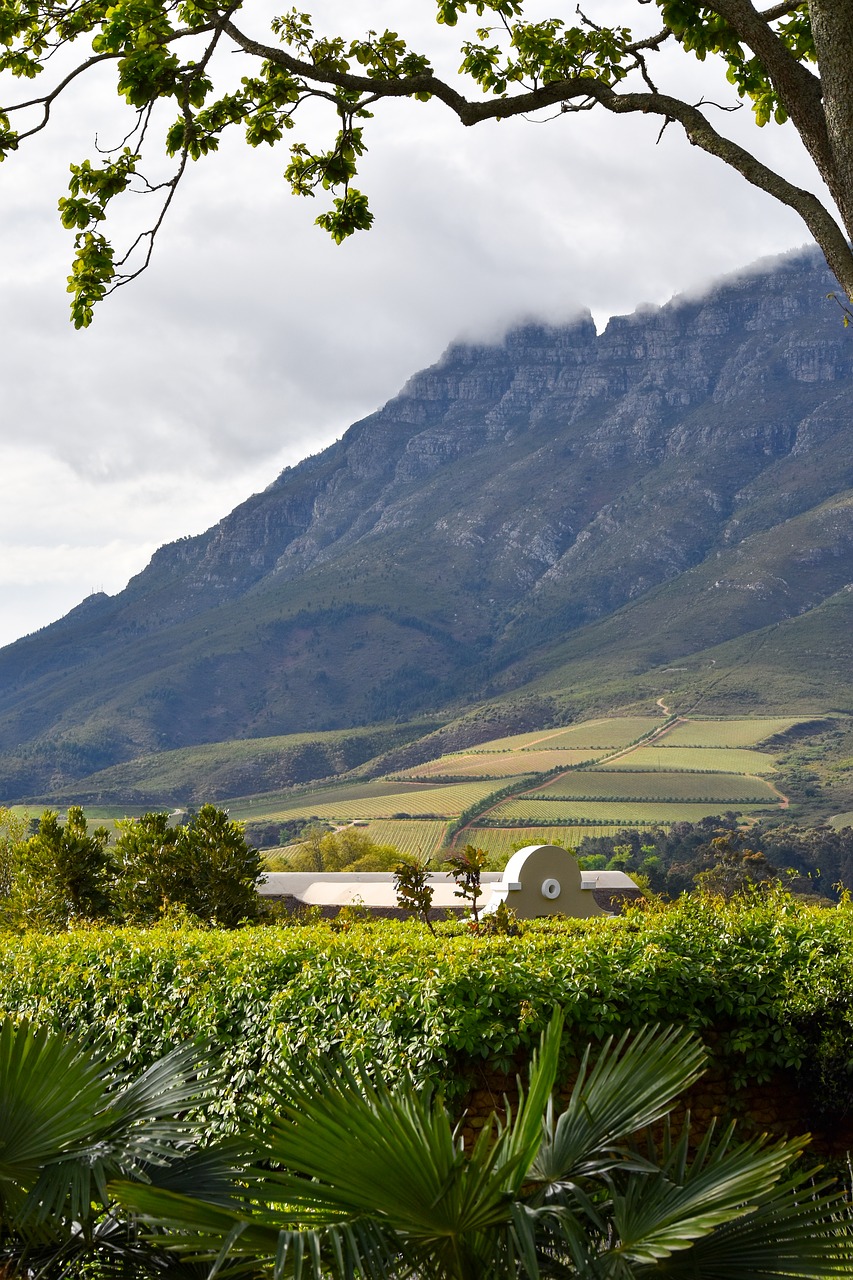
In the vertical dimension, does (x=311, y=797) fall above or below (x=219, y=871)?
below

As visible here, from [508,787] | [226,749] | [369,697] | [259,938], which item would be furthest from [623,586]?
[259,938]

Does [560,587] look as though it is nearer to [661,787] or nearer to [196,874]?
[661,787]

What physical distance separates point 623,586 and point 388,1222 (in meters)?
161

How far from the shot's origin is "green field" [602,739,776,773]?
304 ft

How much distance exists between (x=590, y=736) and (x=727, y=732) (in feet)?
44.9

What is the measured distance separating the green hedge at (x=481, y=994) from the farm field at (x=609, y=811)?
236ft

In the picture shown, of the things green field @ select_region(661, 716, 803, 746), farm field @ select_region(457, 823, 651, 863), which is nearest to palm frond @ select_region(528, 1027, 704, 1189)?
farm field @ select_region(457, 823, 651, 863)

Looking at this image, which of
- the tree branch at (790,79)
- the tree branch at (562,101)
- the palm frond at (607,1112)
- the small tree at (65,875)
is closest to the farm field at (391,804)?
the small tree at (65,875)

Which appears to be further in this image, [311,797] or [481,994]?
[311,797]

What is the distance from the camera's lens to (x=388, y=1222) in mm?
2707

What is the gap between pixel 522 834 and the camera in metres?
73.2

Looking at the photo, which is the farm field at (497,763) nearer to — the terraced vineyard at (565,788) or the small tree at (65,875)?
the terraced vineyard at (565,788)

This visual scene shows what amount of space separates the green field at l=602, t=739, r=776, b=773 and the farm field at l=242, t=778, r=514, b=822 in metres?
11.5

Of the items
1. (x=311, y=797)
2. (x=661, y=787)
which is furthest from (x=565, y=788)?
(x=311, y=797)
